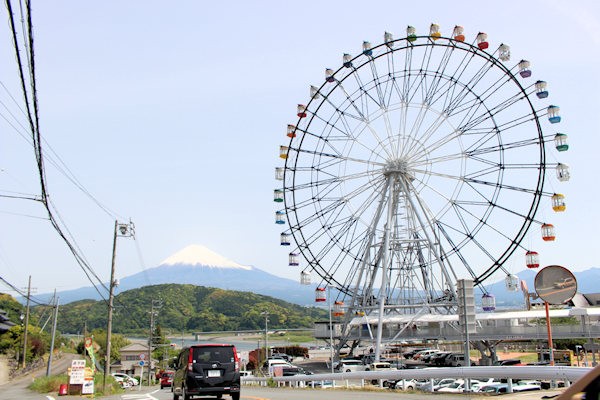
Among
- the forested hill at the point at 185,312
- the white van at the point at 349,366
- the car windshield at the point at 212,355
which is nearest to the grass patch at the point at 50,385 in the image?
the car windshield at the point at 212,355

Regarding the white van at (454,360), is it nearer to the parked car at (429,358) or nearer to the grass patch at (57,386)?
the parked car at (429,358)

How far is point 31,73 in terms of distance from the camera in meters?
11.1

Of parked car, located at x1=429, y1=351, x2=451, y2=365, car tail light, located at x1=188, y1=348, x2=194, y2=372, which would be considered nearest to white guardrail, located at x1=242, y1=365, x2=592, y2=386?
car tail light, located at x1=188, y1=348, x2=194, y2=372

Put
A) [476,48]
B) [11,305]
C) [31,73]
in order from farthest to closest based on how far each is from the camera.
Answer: [11,305], [476,48], [31,73]

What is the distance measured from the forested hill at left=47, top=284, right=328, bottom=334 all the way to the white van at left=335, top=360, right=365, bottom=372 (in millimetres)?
91885

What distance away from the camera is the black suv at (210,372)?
56.0ft

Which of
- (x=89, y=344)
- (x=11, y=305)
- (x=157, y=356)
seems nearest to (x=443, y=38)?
(x=89, y=344)

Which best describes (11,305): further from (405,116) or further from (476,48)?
(476,48)

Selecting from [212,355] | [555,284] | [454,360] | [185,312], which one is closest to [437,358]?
[454,360]

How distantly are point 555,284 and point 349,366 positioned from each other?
31.0m

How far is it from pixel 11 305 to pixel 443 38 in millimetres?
79291

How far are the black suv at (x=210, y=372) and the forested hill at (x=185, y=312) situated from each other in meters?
114

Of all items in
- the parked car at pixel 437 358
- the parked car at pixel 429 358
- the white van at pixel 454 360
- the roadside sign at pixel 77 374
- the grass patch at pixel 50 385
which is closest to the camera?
the roadside sign at pixel 77 374

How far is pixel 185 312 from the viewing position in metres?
154
